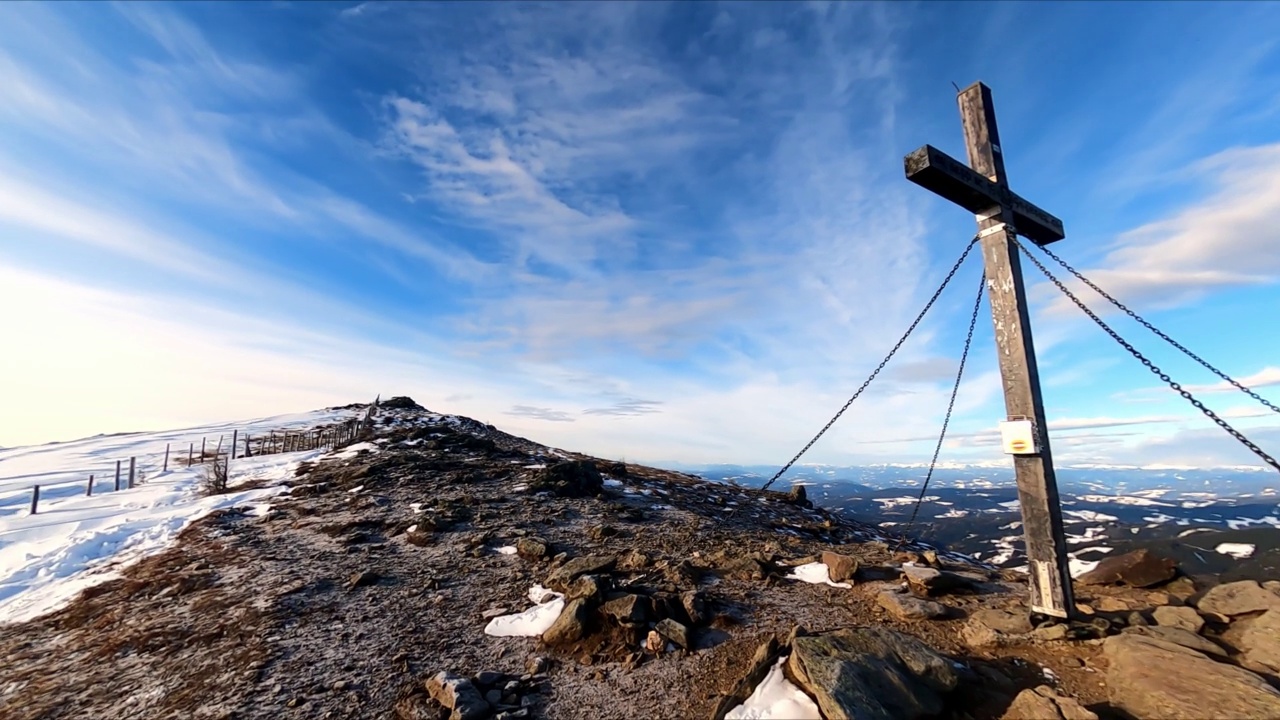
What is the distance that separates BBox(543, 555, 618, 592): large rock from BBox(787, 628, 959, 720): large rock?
16.2 feet

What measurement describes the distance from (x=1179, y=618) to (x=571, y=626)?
25.4ft

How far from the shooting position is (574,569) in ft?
32.2

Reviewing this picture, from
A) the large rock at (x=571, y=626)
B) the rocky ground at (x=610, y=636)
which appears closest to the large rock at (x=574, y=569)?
the rocky ground at (x=610, y=636)

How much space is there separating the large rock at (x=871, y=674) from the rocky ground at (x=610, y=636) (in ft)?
0.08

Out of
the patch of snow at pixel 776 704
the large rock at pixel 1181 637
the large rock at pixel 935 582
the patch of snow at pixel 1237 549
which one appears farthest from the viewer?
the patch of snow at pixel 1237 549

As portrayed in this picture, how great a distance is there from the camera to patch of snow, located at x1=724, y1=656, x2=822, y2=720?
15.7ft

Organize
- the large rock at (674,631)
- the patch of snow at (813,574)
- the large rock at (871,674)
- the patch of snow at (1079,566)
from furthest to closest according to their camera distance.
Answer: the patch of snow at (813,574) < the patch of snow at (1079,566) < the large rock at (674,631) < the large rock at (871,674)

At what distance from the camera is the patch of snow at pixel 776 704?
4.78 metres

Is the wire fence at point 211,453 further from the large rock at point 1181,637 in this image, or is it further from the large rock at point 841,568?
the large rock at point 1181,637

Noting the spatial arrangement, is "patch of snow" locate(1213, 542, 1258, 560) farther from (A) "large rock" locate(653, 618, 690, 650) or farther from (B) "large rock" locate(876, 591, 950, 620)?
(A) "large rock" locate(653, 618, 690, 650)

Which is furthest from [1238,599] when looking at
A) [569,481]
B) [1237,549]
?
[1237,549]

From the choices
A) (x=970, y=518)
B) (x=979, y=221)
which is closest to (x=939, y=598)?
(x=979, y=221)

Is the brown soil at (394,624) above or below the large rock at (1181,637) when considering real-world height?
below

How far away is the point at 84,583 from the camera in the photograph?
11898 millimetres
